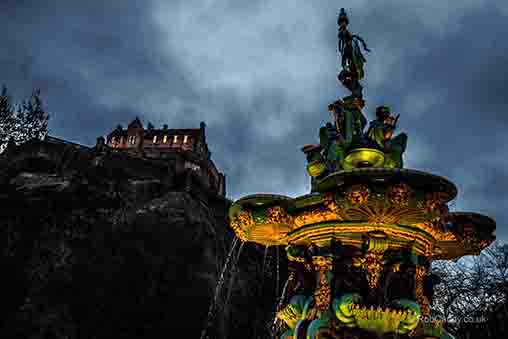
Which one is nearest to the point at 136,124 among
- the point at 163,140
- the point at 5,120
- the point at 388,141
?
the point at 163,140

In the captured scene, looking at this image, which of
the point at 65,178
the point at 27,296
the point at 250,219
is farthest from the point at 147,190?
the point at 250,219

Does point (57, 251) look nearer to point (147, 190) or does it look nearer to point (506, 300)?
point (147, 190)

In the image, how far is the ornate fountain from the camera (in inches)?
182

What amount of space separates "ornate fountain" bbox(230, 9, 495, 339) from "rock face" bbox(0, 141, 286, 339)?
19.5 m

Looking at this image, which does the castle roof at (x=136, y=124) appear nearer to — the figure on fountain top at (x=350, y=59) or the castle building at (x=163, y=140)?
the castle building at (x=163, y=140)

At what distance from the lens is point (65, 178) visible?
109 feet

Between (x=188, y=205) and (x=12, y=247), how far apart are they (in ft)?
35.9

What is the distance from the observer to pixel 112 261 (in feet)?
87.0

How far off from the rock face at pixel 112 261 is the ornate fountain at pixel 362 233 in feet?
64.0

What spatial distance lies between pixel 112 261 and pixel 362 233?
77.5ft

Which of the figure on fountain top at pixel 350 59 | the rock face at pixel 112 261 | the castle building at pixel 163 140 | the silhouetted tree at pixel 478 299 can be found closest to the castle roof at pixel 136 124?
the castle building at pixel 163 140

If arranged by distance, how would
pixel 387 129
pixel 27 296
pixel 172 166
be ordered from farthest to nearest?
pixel 172 166 → pixel 27 296 → pixel 387 129

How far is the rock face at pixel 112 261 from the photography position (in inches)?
923

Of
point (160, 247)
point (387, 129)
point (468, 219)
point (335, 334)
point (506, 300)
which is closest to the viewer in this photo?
point (335, 334)
